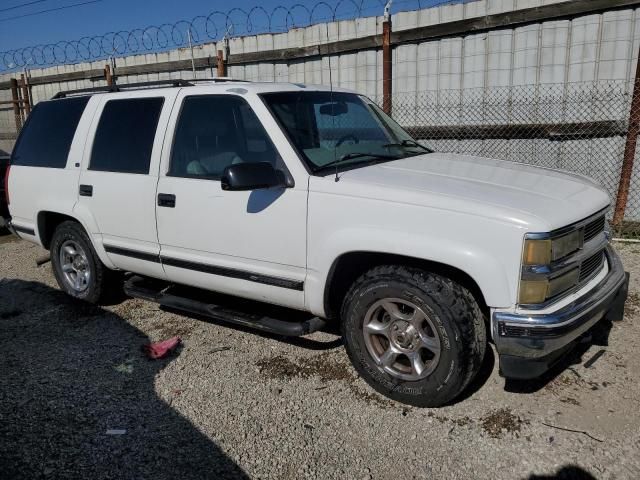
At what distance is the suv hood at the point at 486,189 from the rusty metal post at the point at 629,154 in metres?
3.12

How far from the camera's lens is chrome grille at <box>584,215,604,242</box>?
3.25 meters

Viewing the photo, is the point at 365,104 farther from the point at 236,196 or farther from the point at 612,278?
the point at 612,278

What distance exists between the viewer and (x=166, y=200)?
414cm

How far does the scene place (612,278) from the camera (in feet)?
→ 11.3

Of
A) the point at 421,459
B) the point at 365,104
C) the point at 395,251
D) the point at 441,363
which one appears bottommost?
the point at 421,459

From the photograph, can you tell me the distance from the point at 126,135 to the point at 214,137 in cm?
95

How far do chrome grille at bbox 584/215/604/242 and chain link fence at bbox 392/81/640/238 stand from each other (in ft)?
11.3

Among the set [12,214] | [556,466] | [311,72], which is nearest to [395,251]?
[556,466]

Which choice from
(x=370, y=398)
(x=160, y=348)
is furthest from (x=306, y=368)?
(x=160, y=348)

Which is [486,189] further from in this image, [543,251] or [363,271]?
[363,271]

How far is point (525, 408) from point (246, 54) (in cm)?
785

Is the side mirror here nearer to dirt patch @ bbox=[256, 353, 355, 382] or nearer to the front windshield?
the front windshield

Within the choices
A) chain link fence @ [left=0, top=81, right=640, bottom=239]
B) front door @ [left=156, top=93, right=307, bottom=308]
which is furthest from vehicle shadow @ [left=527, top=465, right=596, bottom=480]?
chain link fence @ [left=0, top=81, right=640, bottom=239]

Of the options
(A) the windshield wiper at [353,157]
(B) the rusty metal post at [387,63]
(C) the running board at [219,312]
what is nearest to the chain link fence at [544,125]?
(B) the rusty metal post at [387,63]
